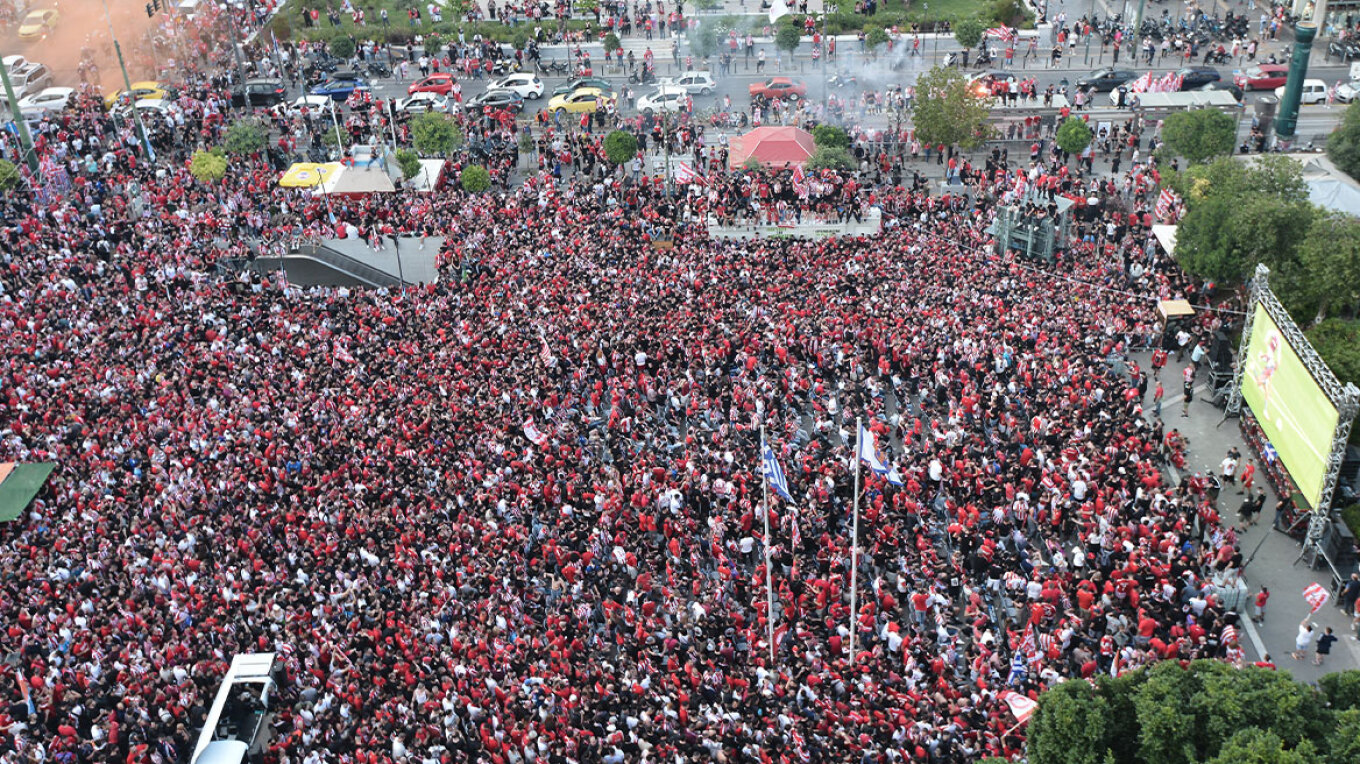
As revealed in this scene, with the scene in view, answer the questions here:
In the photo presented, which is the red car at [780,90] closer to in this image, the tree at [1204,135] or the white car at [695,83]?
the white car at [695,83]

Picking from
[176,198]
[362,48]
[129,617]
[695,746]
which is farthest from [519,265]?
[362,48]

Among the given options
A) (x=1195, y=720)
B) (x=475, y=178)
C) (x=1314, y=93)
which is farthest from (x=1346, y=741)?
(x=1314, y=93)

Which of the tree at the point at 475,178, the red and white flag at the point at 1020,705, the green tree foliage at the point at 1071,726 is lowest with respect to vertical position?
the red and white flag at the point at 1020,705

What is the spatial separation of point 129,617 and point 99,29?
51390 millimetres

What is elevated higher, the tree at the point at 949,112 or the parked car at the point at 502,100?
the tree at the point at 949,112

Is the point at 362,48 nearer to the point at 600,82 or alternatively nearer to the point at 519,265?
the point at 600,82

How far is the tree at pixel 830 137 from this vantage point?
4759 cm

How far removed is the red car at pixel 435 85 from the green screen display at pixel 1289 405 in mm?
39441

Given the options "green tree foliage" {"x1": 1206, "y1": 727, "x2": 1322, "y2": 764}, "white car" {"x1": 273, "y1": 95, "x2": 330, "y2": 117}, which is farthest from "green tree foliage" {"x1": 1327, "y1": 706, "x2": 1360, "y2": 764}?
"white car" {"x1": 273, "y1": 95, "x2": 330, "y2": 117}

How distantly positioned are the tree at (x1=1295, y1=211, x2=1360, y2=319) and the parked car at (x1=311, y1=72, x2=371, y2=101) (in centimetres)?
4152

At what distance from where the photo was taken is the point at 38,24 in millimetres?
67625

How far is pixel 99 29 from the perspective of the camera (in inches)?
2635

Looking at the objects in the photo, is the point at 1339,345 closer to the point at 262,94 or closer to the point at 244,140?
the point at 244,140

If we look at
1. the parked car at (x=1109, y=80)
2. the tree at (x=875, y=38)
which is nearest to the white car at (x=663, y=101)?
the tree at (x=875, y=38)
